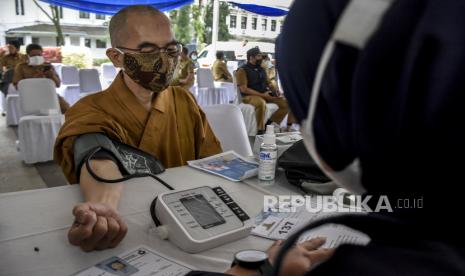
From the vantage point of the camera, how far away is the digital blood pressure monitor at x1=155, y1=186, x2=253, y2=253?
84cm

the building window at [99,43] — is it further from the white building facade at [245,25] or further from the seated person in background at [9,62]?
the seated person in background at [9,62]

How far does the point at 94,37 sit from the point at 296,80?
24.3 meters

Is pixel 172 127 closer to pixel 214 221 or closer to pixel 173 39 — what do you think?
pixel 173 39

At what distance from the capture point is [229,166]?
4.68 feet

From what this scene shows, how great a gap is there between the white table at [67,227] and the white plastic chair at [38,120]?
2763mm

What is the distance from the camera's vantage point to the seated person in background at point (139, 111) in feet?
4.18

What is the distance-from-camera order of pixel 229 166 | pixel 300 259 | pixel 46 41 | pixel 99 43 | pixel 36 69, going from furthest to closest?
pixel 99 43, pixel 46 41, pixel 36 69, pixel 229 166, pixel 300 259

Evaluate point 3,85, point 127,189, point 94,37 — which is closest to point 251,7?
point 3,85

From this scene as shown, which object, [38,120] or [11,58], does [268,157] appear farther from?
[11,58]

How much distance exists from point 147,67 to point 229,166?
1.56 ft

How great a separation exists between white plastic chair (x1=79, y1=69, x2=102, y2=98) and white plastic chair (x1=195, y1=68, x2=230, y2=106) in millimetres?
1667

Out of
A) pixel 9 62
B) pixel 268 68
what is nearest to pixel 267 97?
pixel 268 68

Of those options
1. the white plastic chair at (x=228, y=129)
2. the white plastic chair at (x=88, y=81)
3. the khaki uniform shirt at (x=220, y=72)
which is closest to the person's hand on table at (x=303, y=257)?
the white plastic chair at (x=228, y=129)

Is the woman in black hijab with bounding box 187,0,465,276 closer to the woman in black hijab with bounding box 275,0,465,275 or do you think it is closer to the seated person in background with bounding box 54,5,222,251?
the woman in black hijab with bounding box 275,0,465,275
